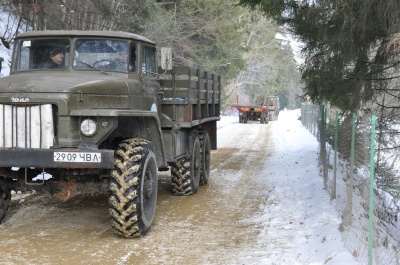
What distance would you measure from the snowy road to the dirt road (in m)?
0.01

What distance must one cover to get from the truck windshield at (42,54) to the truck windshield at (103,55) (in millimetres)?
182

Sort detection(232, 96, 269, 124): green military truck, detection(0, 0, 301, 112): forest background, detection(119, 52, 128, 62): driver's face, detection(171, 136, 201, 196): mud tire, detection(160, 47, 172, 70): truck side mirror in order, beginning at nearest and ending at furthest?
detection(119, 52, 128, 62): driver's face, detection(160, 47, 172, 70): truck side mirror, detection(171, 136, 201, 196): mud tire, detection(0, 0, 301, 112): forest background, detection(232, 96, 269, 124): green military truck

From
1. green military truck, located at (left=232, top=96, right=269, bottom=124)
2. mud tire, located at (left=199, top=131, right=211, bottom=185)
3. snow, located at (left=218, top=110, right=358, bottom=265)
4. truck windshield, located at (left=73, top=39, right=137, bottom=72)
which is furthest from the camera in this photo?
green military truck, located at (left=232, top=96, right=269, bottom=124)

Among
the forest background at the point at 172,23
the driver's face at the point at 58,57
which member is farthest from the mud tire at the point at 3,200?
the forest background at the point at 172,23

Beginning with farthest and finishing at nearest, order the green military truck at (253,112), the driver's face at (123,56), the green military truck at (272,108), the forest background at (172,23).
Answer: the green military truck at (272,108)
the green military truck at (253,112)
the forest background at (172,23)
the driver's face at (123,56)

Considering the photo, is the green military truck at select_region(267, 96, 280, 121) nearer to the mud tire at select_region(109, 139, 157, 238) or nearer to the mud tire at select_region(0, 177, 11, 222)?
the mud tire at select_region(0, 177, 11, 222)

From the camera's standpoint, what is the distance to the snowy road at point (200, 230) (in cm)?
561

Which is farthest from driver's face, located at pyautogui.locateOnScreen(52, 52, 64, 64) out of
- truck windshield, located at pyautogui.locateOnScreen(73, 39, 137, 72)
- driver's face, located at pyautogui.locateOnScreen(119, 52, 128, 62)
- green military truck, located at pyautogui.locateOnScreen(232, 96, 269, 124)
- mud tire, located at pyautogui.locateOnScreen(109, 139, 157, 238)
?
green military truck, located at pyautogui.locateOnScreen(232, 96, 269, 124)

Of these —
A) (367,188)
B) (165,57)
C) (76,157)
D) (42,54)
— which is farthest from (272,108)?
(76,157)

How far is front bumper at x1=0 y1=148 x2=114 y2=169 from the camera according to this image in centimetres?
573

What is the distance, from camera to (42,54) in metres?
7.17

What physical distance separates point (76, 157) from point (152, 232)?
5.01ft

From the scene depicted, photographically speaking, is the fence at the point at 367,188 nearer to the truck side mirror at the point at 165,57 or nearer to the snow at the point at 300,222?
the snow at the point at 300,222

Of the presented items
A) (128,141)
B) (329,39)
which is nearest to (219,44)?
(329,39)
